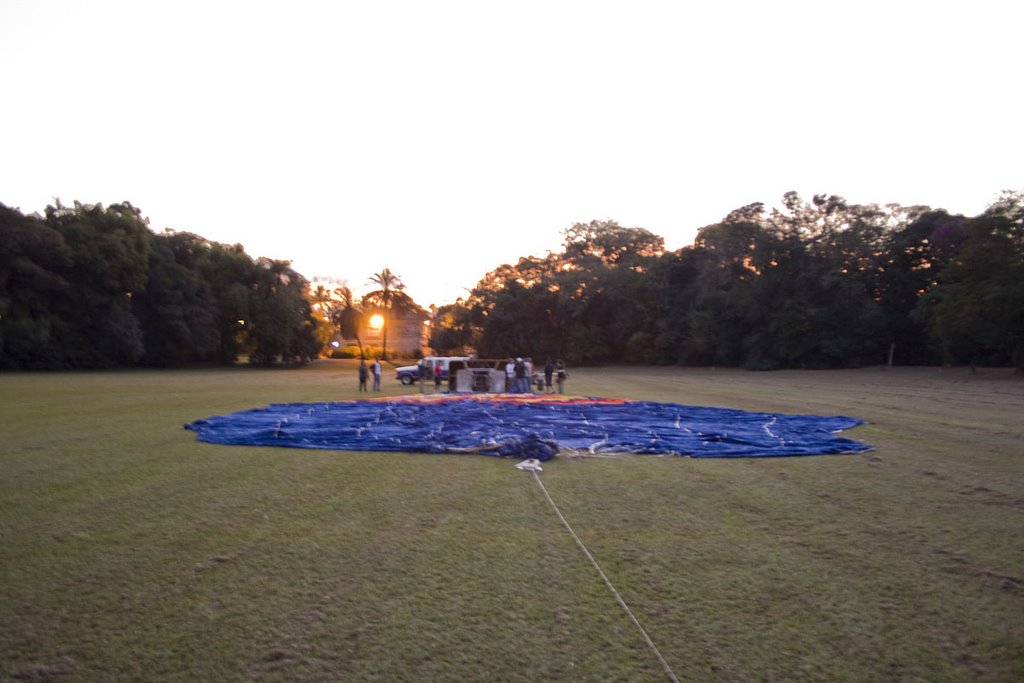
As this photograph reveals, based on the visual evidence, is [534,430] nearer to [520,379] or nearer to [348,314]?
[520,379]

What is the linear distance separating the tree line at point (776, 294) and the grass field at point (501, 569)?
26308mm

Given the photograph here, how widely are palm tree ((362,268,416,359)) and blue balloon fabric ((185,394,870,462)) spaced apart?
49987mm

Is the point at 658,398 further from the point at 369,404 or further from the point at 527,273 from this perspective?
the point at 527,273

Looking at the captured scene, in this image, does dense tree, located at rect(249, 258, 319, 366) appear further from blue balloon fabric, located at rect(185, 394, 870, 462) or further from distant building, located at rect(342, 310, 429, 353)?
blue balloon fabric, located at rect(185, 394, 870, 462)

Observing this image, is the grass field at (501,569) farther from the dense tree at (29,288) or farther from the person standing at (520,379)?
the dense tree at (29,288)

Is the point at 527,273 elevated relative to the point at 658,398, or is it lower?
elevated

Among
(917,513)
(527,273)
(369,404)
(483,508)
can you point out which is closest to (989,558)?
(917,513)

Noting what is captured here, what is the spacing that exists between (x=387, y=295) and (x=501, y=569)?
65394mm

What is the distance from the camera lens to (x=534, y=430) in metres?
13.9

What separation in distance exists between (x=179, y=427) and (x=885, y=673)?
13910mm

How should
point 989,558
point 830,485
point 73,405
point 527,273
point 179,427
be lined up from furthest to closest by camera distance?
point 527,273 < point 73,405 < point 179,427 < point 830,485 < point 989,558

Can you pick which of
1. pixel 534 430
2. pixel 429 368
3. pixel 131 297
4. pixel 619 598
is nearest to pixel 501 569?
pixel 619 598

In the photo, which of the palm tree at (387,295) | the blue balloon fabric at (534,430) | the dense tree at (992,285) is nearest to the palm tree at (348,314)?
the palm tree at (387,295)

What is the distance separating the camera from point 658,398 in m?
24.3
